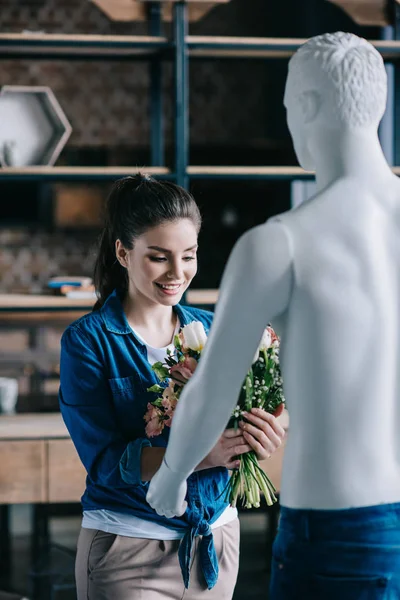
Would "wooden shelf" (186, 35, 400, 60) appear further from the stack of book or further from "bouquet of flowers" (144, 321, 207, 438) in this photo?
"bouquet of flowers" (144, 321, 207, 438)

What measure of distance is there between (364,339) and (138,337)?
0.74 m

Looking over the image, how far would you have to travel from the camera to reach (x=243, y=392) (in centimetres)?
127

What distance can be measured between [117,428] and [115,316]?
25 cm

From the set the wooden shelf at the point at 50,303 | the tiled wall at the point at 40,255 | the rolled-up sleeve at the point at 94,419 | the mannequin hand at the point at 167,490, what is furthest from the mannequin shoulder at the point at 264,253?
the tiled wall at the point at 40,255

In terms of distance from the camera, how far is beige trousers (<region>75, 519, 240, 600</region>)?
5.09 ft

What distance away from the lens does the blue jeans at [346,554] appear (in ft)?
3.26

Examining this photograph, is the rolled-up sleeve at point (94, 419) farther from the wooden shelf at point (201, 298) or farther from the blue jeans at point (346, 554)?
the wooden shelf at point (201, 298)

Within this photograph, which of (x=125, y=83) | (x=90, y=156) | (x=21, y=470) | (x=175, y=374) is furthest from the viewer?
(x=125, y=83)

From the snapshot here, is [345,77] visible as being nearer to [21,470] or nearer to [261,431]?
[261,431]

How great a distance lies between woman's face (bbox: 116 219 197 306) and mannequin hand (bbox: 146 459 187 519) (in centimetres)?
58

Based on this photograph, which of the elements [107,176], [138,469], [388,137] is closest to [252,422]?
[138,469]

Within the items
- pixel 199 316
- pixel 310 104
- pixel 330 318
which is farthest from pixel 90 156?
pixel 330 318

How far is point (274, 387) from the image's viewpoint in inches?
51.5

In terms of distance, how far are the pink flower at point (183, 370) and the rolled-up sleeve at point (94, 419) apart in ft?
0.57
